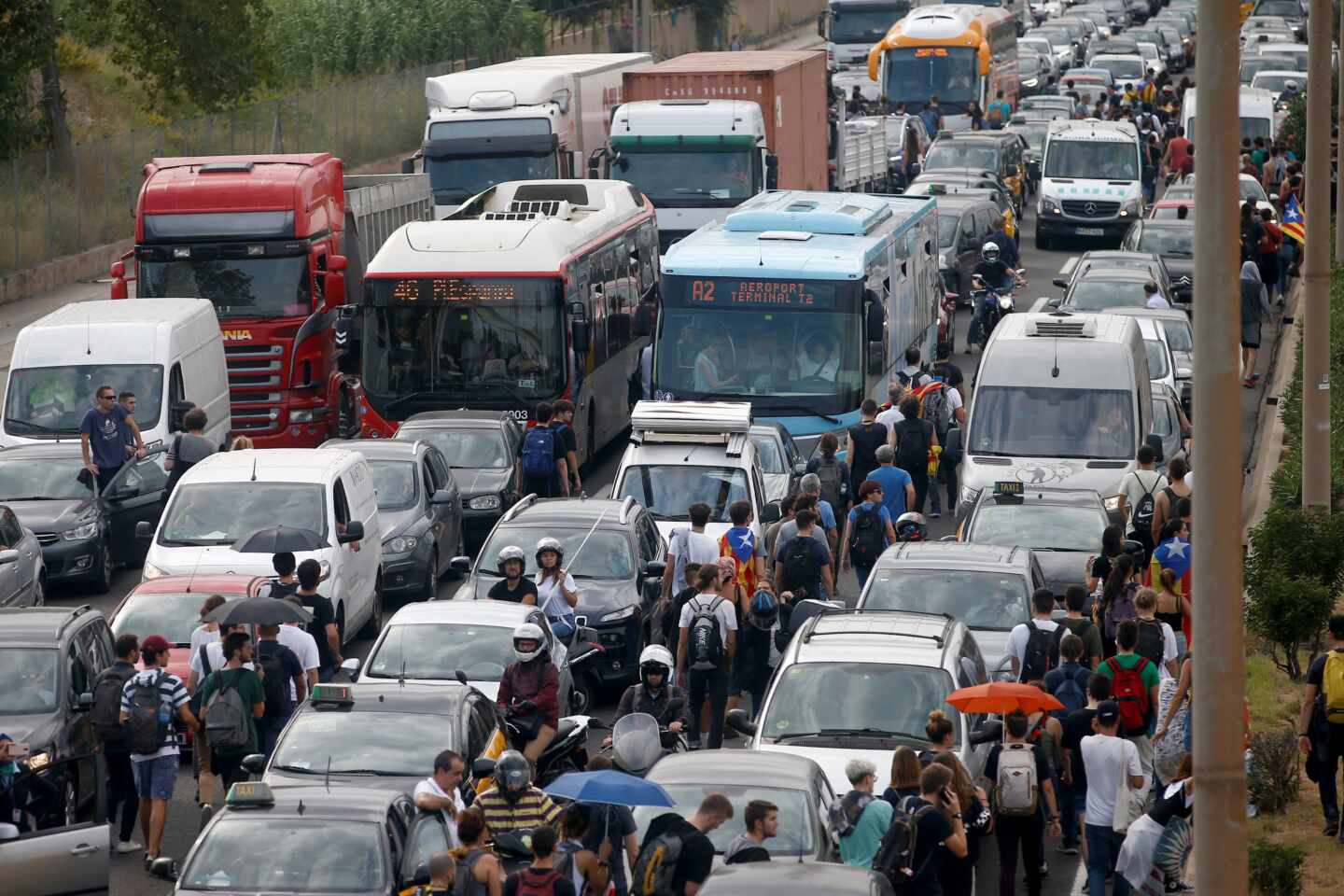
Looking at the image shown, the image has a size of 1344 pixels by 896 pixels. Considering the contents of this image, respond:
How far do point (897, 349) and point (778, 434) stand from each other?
555 cm

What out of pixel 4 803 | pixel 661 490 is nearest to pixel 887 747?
pixel 4 803

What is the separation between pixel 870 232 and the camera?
26.7m

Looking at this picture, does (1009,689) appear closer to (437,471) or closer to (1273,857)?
(1273,857)

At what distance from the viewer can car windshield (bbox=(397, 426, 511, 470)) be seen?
2366 cm

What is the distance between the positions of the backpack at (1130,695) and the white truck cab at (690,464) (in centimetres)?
667

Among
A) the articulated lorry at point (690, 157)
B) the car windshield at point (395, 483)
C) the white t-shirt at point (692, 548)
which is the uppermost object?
the articulated lorry at point (690, 157)

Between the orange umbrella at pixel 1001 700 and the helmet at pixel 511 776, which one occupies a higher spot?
the helmet at pixel 511 776

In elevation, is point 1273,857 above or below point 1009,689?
below

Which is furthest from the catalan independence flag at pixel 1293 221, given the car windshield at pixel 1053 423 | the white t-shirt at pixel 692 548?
the white t-shirt at pixel 692 548

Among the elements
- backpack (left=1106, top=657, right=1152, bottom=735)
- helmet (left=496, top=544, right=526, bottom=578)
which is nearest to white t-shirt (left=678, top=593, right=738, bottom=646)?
helmet (left=496, top=544, right=526, bottom=578)

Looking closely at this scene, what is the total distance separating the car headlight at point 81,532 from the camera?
2156 centimetres

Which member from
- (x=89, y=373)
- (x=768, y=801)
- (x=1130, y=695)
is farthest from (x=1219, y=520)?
(x=89, y=373)

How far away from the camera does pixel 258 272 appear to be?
27031 mm

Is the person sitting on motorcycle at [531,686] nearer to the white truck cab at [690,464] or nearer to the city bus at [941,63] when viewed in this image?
the white truck cab at [690,464]
